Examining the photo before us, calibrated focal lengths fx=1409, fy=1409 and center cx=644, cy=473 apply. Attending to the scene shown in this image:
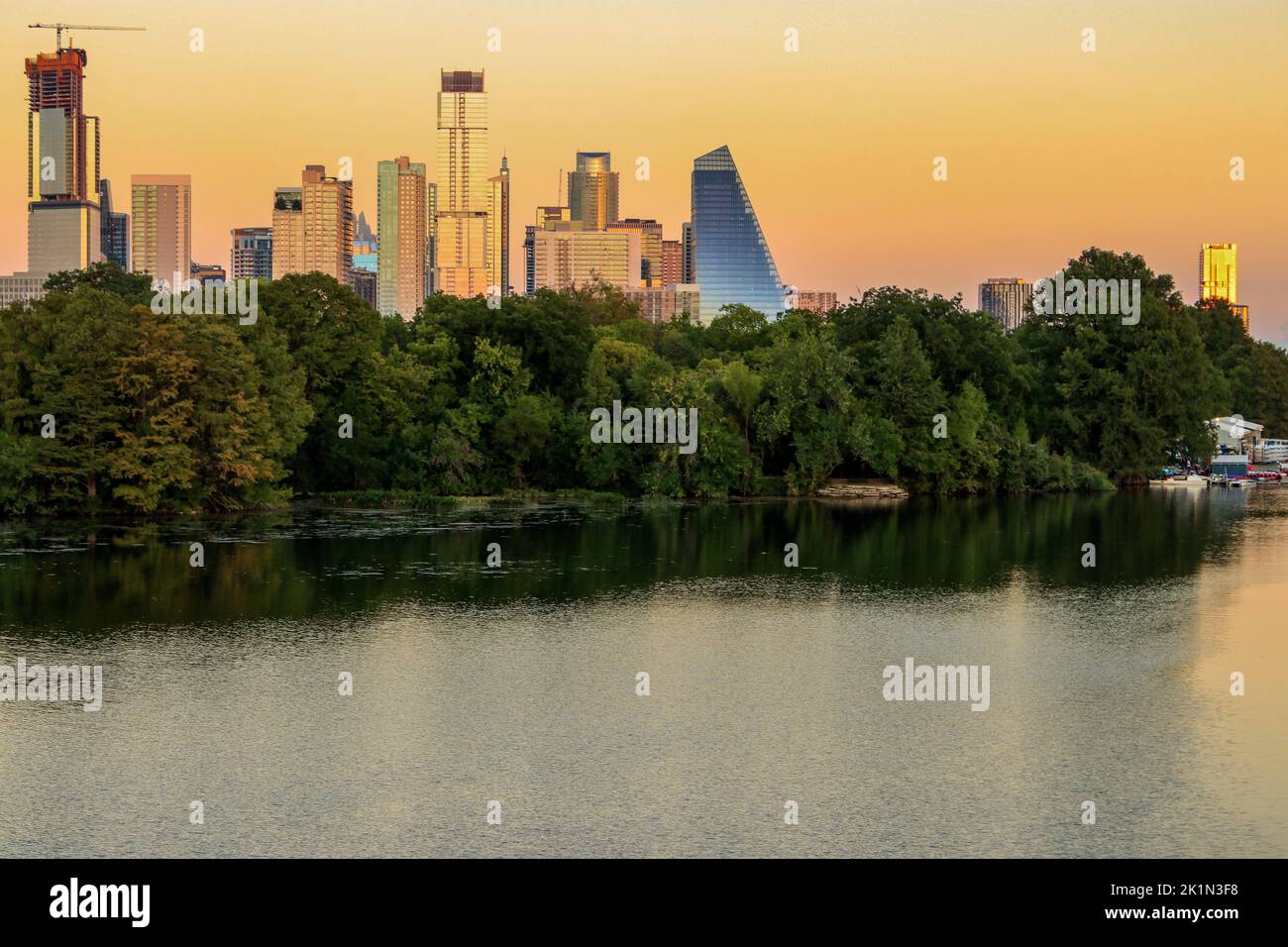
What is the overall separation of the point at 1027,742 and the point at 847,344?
52875 mm

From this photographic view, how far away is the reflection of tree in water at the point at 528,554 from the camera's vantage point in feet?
97.6

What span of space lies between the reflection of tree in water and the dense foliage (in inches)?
144

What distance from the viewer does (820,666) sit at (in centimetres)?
2242

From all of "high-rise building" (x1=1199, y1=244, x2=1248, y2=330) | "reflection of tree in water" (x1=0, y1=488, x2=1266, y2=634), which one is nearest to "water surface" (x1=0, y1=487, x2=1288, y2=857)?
"reflection of tree in water" (x1=0, y1=488, x2=1266, y2=634)

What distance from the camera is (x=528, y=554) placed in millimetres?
38219

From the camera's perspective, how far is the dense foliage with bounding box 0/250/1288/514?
46.6 m

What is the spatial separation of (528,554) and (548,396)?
78.6ft

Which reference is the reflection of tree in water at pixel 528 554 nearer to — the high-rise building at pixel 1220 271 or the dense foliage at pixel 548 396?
the dense foliage at pixel 548 396

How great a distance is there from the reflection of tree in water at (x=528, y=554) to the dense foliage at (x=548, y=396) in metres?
3.65
